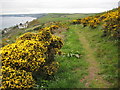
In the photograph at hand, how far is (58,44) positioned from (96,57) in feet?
12.4

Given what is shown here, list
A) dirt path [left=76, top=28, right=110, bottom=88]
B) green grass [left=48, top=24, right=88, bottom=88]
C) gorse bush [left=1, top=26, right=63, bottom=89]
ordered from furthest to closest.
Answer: green grass [left=48, top=24, right=88, bottom=88] → dirt path [left=76, top=28, right=110, bottom=88] → gorse bush [left=1, top=26, right=63, bottom=89]

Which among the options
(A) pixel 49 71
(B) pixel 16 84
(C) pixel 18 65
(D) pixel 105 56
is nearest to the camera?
(B) pixel 16 84

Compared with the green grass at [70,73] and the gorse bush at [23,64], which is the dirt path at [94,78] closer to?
the green grass at [70,73]

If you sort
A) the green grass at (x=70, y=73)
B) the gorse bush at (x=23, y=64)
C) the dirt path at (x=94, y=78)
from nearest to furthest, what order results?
the gorse bush at (x=23, y=64)
the dirt path at (x=94, y=78)
the green grass at (x=70, y=73)

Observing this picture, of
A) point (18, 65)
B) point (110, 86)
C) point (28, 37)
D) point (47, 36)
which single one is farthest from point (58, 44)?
point (110, 86)

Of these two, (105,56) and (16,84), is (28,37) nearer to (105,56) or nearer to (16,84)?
(16,84)

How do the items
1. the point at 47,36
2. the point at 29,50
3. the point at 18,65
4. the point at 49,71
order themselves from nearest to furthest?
the point at 18,65, the point at 29,50, the point at 49,71, the point at 47,36

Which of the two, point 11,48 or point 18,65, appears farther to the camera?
point 11,48

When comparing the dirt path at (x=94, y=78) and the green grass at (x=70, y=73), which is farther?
the green grass at (x=70, y=73)

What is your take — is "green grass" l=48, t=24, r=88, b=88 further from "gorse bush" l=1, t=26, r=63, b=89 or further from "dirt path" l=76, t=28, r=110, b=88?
"gorse bush" l=1, t=26, r=63, b=89

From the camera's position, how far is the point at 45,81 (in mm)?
8742

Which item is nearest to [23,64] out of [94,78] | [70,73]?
[70,73]

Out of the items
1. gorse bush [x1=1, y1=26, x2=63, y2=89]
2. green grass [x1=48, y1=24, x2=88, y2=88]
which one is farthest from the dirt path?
gorse bush [x1=1, y1=26, x2=63, y2=89]

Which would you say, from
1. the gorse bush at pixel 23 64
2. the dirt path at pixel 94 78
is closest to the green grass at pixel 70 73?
the dirt path at pixel 94 78
